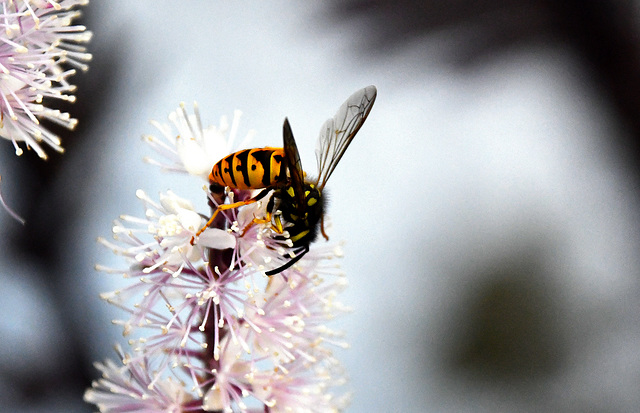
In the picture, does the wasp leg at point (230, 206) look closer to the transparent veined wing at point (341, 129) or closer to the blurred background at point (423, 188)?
the transparent veined wing at point (341, 129)

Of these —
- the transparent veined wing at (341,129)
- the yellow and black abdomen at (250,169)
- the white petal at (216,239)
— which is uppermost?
the transparent veined wing at (341,129)

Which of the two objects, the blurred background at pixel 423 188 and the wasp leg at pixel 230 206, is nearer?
the wasp leg at pixel 230 206

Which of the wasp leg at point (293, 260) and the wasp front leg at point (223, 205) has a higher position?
the wasp front leg at point (223, 205)

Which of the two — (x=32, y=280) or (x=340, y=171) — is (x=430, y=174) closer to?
(x=340, y=171)

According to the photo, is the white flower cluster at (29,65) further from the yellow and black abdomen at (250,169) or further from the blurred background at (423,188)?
the blurred background at (423,188)

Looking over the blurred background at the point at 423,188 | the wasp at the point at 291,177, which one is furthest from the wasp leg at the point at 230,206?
the blurred background at the point at 423,188

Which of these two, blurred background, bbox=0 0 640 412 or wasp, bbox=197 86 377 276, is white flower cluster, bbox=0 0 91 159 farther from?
blurred background, bbox=0 0 640 412

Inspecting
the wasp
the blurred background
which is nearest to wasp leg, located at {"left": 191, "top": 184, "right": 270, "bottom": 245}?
the wasp
